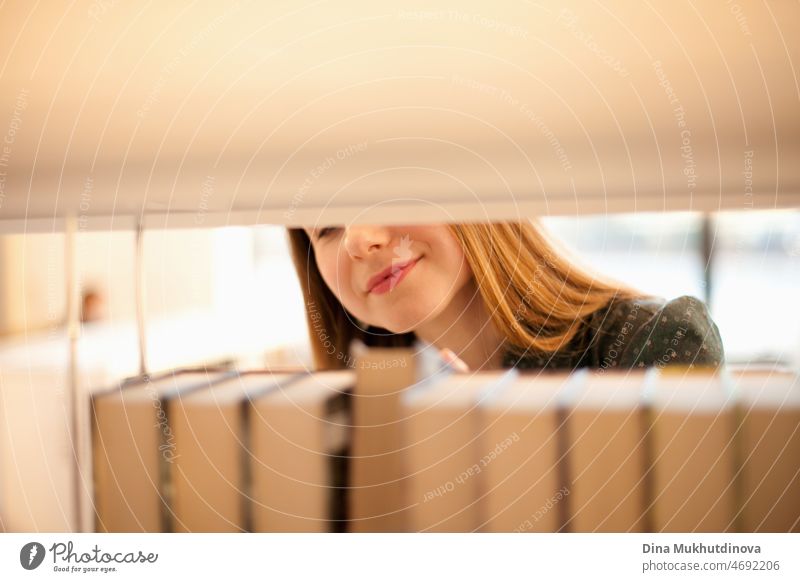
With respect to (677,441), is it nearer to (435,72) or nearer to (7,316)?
(435,72)

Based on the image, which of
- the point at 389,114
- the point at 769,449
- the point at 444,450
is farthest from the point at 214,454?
the point at 769,449

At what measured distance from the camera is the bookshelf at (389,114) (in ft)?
1.61

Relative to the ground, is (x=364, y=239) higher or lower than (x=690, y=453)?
higher

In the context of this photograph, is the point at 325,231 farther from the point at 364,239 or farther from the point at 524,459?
the point at 524,459

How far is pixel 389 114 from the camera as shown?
509mm

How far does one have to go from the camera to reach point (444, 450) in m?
0.52

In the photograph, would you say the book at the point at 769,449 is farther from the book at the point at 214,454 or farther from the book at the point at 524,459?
the book at the point at 214,454

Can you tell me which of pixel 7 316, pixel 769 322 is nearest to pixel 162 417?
pixel 7 316

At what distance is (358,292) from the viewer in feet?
1.69

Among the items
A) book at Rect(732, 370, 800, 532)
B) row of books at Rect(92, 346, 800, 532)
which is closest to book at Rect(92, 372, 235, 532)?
row of books at Rect(92, 346, 800, 532)

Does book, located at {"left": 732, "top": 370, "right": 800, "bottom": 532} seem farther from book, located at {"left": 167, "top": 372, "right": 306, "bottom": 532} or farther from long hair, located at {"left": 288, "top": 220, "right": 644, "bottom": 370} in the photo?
book, located at {"left": 167, "top": 372, "right": 306, "bottom": 532}

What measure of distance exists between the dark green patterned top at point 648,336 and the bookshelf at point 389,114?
0.21 feet
